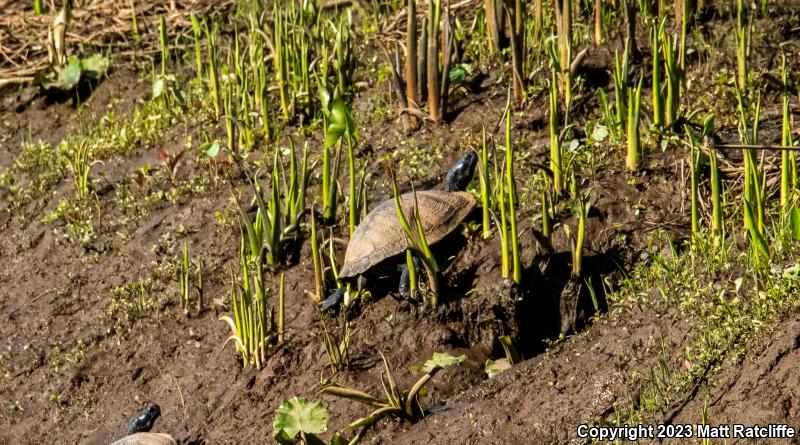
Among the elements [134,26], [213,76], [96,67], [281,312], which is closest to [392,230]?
[281,312]

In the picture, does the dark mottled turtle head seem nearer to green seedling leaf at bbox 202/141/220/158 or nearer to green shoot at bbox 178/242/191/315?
green shoot at bbox 178/242/191/315

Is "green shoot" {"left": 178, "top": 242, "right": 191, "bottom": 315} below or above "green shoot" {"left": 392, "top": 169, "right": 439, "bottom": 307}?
below

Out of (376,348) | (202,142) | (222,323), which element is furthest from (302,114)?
(376,348)

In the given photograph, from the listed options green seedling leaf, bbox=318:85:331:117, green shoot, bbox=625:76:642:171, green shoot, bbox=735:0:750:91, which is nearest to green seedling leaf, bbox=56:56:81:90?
green seedling leaf, bbox=318:85:331:117

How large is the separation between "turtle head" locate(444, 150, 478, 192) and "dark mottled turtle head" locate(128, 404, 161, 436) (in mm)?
1699

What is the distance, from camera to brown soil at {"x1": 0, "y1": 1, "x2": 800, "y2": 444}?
148 inches

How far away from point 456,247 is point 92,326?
181 cm

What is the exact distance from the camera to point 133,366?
15.7 ft

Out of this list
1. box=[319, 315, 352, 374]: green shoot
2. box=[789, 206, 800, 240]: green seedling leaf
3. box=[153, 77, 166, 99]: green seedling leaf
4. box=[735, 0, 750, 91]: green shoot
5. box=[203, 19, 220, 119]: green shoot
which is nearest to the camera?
box=[789, 206, 800, 240]: green seedling leaf

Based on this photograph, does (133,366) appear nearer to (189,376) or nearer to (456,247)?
(189,376)

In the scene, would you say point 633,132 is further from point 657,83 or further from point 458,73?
point 458,73

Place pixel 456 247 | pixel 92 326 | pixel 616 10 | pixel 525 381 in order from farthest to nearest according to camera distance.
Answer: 1. pixel 616 10
2. pixel 92 326
3. pixel 456 247
4. pixel 525 381

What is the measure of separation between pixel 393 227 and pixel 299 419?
1.15 meters

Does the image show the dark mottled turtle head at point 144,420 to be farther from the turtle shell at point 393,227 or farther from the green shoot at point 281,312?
the turtle shell at point 393,227
